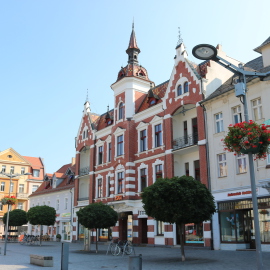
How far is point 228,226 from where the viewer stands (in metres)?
24.8

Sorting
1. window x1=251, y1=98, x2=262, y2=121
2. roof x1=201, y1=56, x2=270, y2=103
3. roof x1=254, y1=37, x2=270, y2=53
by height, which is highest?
roof x1=254, y1=37, x2=270, y2=53

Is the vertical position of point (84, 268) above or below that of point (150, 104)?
below

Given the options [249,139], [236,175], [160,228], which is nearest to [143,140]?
[160,228]

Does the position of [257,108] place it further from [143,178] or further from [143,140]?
[143,178]

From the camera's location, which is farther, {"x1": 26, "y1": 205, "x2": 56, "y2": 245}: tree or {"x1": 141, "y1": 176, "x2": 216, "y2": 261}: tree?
{"x1": 26, "y1": 205, "x2": 56, "y2": 245}: tree

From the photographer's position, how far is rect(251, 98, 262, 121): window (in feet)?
77.9

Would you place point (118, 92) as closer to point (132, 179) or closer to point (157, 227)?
point (132, 179)

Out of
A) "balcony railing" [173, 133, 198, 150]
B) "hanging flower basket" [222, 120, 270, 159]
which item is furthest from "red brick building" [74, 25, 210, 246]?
"hanging flower basket" [222, 120, 270, 159]

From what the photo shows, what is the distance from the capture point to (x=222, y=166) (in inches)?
1015

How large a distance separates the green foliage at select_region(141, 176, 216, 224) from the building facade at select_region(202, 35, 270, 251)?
5.06 metres

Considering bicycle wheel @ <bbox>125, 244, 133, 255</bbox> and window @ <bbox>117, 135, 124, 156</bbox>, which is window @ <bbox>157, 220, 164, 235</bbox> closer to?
bicycle wheel @ <bbox>125, 244, 133, 255</bbox>

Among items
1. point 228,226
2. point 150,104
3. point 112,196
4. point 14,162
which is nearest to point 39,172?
point 14,162

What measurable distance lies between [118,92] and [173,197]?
72.4 ft

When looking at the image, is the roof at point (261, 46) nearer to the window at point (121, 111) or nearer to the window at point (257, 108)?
the window at point (257, 108)
